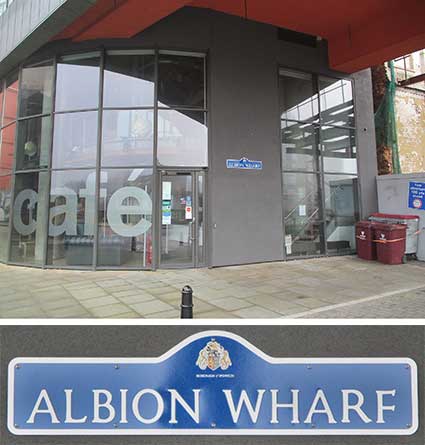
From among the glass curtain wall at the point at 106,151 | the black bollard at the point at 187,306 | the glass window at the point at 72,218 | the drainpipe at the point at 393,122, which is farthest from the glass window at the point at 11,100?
the drainpipe at the point at 393,122

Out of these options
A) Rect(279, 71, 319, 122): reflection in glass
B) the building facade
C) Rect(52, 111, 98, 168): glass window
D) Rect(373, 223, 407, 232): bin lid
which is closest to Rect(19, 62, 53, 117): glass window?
the building facade

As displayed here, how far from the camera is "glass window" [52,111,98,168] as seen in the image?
7.86 meters

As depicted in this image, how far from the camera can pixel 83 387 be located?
1.36 metres

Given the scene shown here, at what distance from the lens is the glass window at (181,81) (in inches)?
312

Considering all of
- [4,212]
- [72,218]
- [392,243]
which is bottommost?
[392,243]

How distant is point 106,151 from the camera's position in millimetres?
7793

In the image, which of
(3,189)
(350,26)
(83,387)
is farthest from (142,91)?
(83,387)

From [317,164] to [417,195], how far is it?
279 centimetres

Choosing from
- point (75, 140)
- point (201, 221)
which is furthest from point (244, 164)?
point (75, 140)

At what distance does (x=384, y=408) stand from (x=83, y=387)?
4.19 feet

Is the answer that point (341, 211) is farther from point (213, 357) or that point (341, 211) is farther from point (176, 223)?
point (213, 357)

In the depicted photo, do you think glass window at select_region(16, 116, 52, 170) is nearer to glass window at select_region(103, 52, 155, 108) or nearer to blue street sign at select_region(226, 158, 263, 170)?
glass window at select_region(103, 52, 155, 108)

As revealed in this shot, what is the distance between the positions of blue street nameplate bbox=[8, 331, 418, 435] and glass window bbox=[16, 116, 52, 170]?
25.7 feet

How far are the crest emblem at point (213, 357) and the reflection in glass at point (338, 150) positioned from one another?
9.12m
